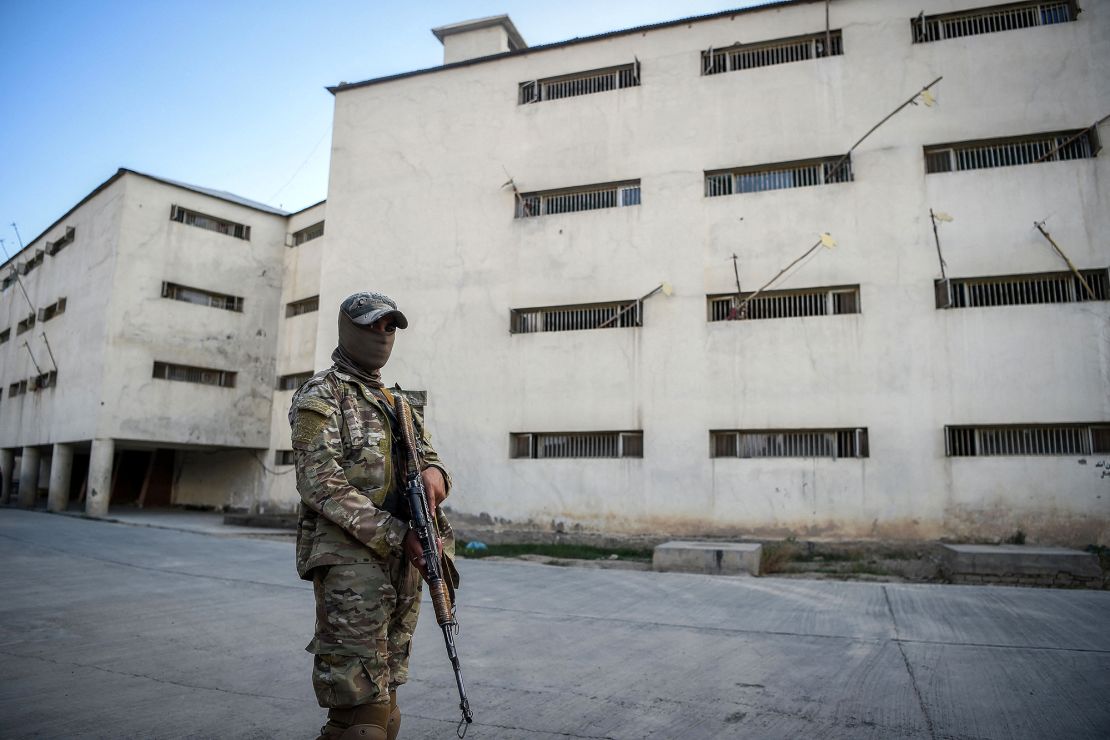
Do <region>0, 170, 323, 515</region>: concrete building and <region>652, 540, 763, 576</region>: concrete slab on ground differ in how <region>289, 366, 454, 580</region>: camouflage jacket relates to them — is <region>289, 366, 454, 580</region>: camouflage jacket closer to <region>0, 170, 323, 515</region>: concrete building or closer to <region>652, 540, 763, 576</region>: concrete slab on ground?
<region>652, 540, 763, 576</region>: concrete slab on ground

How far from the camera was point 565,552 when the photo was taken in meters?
11.3

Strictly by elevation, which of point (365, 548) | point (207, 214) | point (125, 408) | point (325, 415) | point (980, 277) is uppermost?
point (207, 214)

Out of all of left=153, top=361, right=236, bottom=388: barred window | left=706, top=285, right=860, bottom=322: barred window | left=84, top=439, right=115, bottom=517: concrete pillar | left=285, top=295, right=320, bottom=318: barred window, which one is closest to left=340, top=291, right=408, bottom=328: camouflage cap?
left=706, top=285, right=860, bottom=322: barred window

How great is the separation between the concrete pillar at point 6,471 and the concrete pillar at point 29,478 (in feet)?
6.49

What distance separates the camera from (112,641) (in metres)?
4.74

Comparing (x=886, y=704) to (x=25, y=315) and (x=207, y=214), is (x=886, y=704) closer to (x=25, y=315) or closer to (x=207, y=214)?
(x=207, y=214)

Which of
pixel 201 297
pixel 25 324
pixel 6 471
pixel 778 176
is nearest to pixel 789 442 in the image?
pixel 778 176

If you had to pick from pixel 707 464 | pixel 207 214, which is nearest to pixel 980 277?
pixel 707 464

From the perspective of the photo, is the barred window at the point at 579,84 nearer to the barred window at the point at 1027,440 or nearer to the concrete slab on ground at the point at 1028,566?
the barred window at the point at 1027,440

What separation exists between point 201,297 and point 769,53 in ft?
49.4

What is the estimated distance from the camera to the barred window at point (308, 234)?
769 inches

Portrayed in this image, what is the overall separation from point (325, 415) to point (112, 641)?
11.0ft

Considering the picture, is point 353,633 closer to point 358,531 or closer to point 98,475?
point 358,531

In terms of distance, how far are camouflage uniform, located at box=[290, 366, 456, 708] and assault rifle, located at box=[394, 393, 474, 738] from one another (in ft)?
0.21
